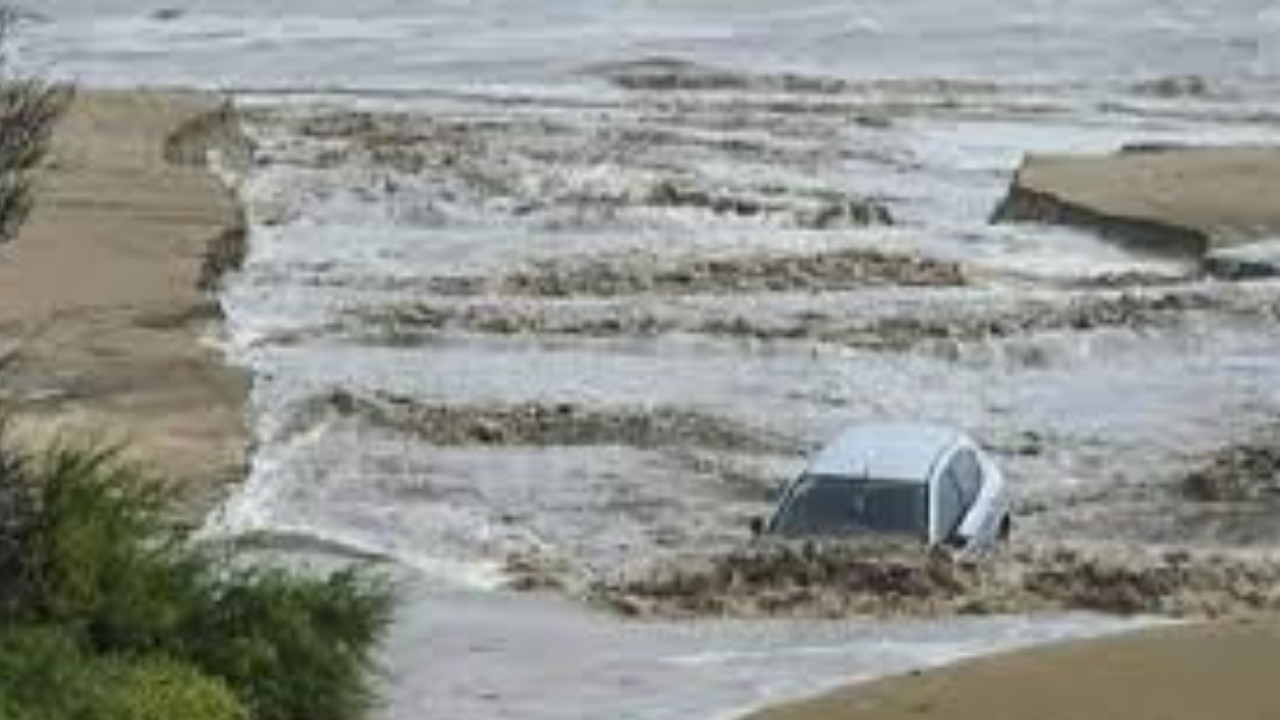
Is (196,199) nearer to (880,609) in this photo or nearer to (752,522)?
(752,522)

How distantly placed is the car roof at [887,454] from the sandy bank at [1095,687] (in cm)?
691

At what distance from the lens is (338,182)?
57094 mm

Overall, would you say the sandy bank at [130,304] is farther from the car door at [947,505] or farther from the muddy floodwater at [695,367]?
the car door at [947,505]

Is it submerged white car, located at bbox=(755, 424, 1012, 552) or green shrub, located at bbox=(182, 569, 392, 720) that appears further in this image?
submerged white car, located at bbox=(755, 424, 1012, 552)

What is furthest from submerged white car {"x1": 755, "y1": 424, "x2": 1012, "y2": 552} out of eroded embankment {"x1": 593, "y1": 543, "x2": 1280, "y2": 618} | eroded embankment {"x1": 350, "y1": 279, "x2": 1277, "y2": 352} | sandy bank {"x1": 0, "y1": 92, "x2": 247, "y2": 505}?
eroded embankment {"x1": 350, "y1": 279, "x2": 1277, "y2": 352}

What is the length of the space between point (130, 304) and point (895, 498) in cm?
1671

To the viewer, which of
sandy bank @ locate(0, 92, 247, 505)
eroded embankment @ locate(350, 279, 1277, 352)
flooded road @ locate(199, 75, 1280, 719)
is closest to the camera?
flooded road @ locate(199, 75, 1280, 719)

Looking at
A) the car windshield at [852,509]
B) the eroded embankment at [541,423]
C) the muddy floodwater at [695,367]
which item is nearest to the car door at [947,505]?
the car windshield at [852,509]

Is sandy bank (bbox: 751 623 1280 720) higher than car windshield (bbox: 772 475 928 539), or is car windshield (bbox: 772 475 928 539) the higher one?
sandy bank (bbox: 751 623 1280 720)

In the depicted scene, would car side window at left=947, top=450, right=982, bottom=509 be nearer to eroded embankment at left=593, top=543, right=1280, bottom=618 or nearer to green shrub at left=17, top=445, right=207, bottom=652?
eroded embankment at left=593, top=543, right=1280, bottom=618

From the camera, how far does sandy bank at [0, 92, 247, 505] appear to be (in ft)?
104

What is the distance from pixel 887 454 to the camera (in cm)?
2611

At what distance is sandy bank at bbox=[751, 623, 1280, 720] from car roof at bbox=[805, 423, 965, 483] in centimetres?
691

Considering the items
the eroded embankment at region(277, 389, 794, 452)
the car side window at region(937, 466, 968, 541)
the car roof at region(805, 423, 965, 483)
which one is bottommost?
the eroded embankment at region(277, 389, 794, 452)
